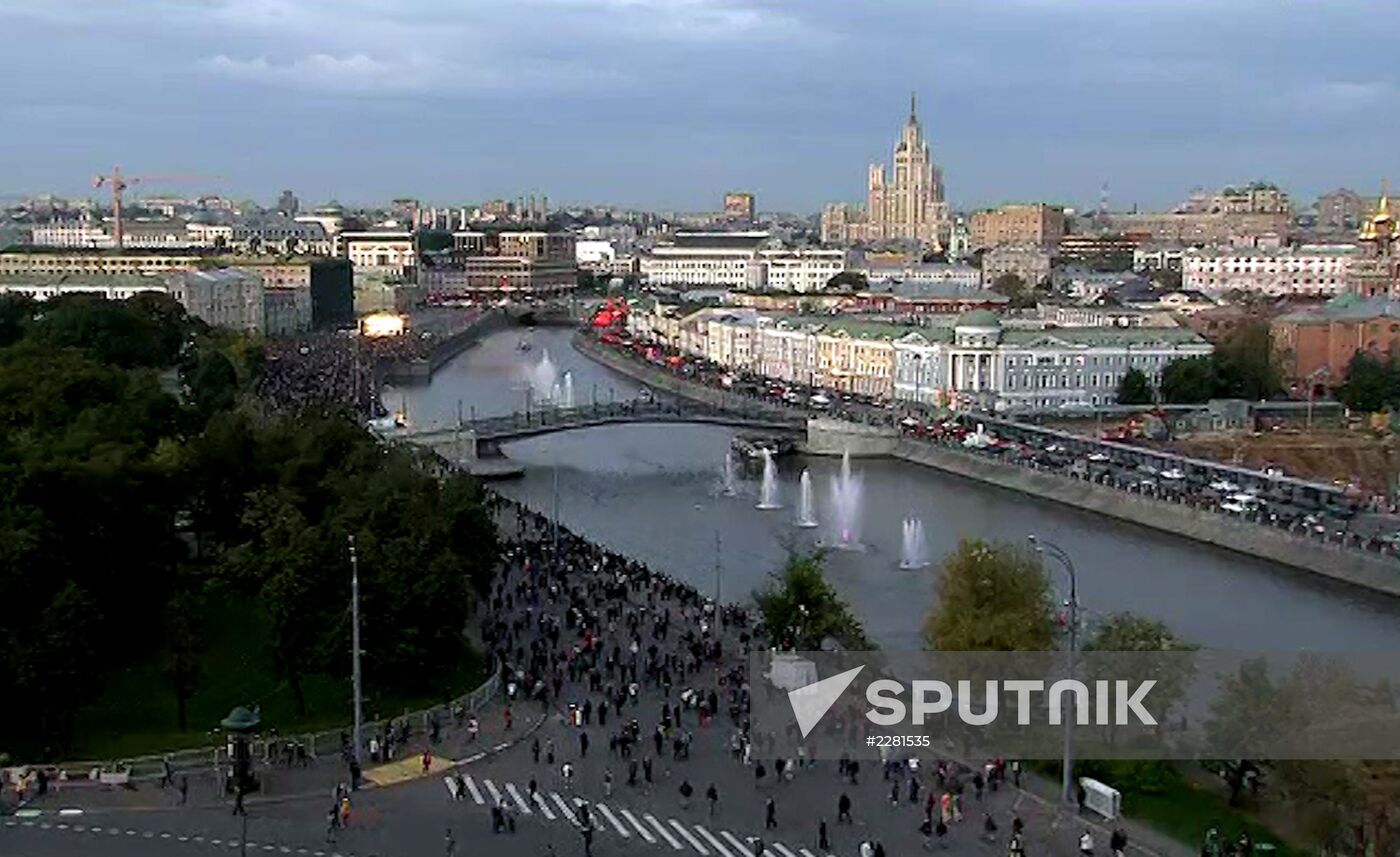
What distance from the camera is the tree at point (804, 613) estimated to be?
17.3 metres

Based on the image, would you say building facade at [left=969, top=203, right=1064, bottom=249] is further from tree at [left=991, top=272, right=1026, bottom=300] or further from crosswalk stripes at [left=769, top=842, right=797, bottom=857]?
crosswalk stripes at [left=769, top=842, right=797, bottom=857]

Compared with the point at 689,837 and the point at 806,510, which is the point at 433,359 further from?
the point at 689,837

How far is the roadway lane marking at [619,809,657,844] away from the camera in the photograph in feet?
40.1

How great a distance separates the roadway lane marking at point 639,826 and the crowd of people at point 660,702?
1.44ft

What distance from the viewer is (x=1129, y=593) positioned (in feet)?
84.5

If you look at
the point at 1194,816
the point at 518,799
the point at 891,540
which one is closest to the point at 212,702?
the point at 518,799

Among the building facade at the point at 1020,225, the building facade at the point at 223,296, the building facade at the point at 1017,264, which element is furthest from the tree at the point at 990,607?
the building facade at the point at 1020,225

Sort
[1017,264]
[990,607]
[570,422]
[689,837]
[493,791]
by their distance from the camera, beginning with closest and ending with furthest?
1. [689,837]
2. [493,791]
3. [990,607]
4. [570,422]
5. [1017,264]

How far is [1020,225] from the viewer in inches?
5507

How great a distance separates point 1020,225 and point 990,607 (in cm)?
12792

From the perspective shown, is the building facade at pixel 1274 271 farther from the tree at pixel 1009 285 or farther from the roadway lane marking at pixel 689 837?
the roadway lane marking at pixel 689 837

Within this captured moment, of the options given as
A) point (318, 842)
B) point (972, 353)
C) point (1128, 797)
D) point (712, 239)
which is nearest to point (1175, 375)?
point (972, 353)

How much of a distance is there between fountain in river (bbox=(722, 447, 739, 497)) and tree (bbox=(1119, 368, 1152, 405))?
1250 cm

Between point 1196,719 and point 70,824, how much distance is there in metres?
10.2
